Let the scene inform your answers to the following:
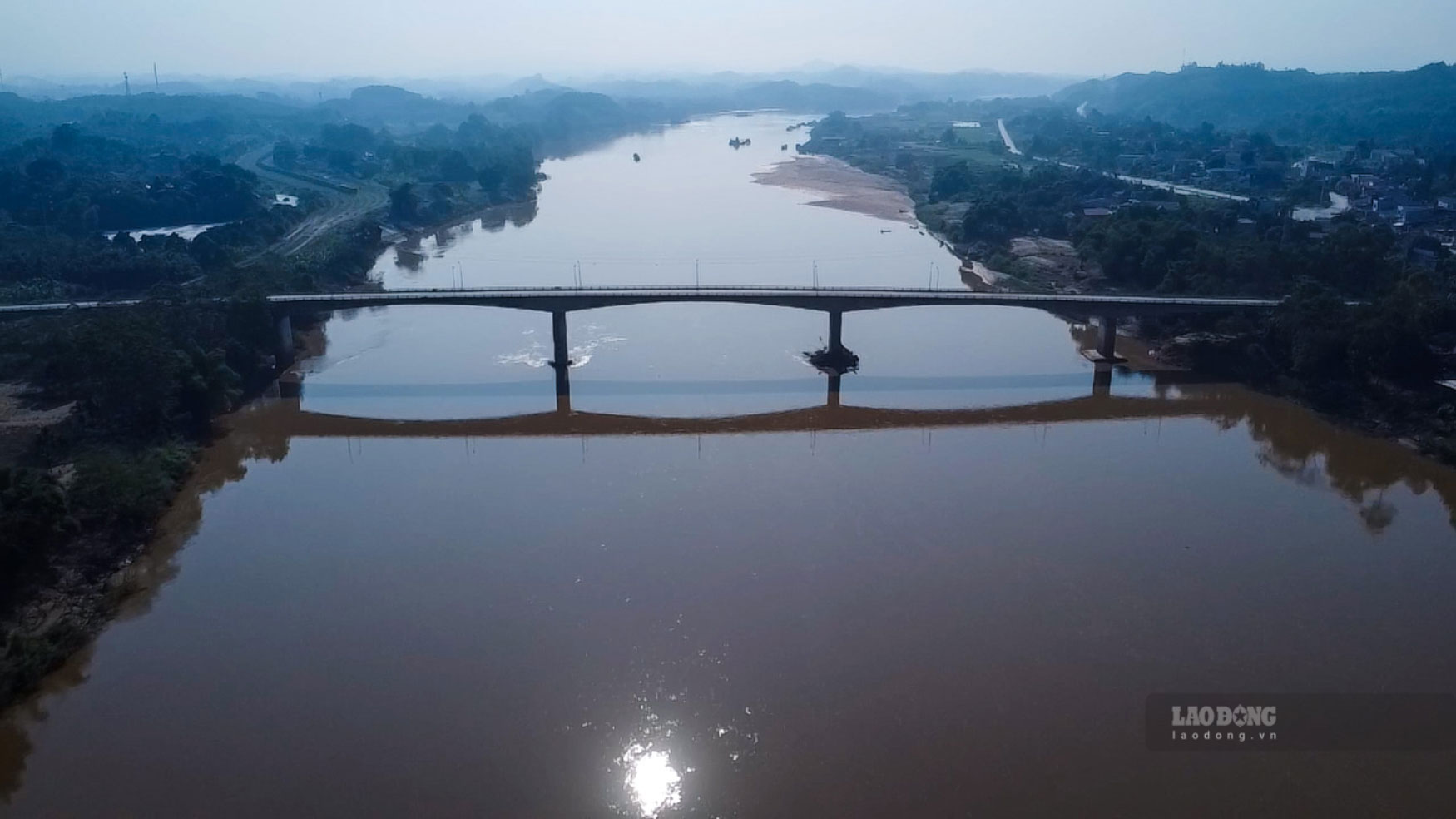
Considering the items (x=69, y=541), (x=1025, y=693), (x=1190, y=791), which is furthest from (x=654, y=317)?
(x=1190, y=791)

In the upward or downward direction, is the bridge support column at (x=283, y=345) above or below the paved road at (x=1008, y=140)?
below

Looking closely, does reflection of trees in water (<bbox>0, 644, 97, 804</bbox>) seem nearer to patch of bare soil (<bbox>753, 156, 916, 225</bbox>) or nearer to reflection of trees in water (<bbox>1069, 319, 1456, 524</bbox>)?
reflection of trees in water (<bbox>1069, 319, 1456, 524</bbox>)

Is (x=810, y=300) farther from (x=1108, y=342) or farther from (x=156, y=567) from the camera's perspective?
(x=156, y=567)

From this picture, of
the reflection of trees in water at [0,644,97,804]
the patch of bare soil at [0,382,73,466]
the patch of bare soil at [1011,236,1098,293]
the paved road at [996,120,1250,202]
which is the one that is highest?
the paved road at [996,120,1250,202]

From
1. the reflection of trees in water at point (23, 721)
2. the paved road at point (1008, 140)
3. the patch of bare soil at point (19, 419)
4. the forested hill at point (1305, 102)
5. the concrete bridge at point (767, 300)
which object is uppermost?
the forested hill at point (1305, 102)

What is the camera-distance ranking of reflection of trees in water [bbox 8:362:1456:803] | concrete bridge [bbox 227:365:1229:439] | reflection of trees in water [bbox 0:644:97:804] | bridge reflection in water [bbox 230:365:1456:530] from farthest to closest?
1. concrete bridge [bbox 227:365:1229:439]
2. bridge reflection in water [bbox 230:365:1456:530]
3. reflection of trees in water [bbox 8:362:1456:803]
4. reflection of trees in water [bbox 0:644:97:804]

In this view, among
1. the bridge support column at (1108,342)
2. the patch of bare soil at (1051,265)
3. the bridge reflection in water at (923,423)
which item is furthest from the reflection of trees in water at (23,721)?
the patch of bare soil at (1051,265)

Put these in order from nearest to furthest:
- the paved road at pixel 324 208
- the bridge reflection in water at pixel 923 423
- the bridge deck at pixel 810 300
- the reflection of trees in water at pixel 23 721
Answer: the reflection of trees in water at pixel 23 721 < the bridge reflection in water at pixel 923 423 < the bridge deck at pixel 810 300 < the paved road at pixel 324 208

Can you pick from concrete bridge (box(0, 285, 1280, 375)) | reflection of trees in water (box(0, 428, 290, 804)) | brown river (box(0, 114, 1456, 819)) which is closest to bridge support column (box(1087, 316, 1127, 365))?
concrete bridge (box(0, 285, 1280, 375))

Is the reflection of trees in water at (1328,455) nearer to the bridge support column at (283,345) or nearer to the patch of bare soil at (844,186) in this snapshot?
the bridge support column at (283,345)
